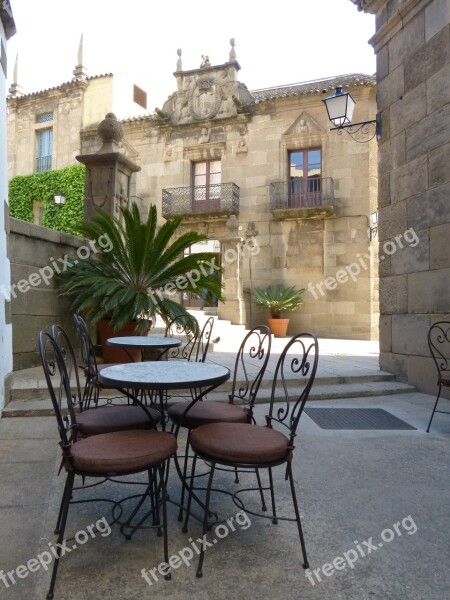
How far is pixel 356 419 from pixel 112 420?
7.97ft

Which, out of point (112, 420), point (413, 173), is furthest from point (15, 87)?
point (112, 420)

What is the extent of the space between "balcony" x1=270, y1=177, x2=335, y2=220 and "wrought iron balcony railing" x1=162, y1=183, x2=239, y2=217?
4.60 ft

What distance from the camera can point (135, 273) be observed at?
16.2 feet

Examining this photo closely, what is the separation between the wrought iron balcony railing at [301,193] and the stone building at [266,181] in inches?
1.3

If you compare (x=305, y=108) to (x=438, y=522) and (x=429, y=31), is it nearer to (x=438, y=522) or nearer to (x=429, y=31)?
(x=429, y=31)

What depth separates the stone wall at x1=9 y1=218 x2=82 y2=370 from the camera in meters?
4.75

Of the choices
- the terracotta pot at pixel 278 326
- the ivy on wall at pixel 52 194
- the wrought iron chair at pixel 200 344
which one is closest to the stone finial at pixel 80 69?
the ivy on wall at pixel 52 194

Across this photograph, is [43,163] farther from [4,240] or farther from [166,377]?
[166,377]

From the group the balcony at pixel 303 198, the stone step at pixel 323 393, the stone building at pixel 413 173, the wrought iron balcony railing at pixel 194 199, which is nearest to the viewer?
the stone step at pixel 323 393

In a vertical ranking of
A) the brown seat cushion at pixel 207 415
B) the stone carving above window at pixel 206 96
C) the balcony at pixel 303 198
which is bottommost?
the brown seat cushion at pixel 207 415

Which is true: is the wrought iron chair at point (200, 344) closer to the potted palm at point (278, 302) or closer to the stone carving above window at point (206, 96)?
the potted palm at point (278, 302)

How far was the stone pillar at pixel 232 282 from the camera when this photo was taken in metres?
12.2

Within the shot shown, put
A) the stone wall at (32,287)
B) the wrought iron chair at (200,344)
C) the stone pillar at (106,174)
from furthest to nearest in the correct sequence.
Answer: the stone pillar at (106,174) < the stone wall at (32,287) < the wrought iron chair at (200,344)

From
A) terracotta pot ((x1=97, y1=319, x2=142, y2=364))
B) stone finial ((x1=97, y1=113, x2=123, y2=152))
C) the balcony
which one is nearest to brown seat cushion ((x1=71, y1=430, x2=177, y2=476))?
terracotta pot ((x1=97, y1=319, x2=142, y2=364))
